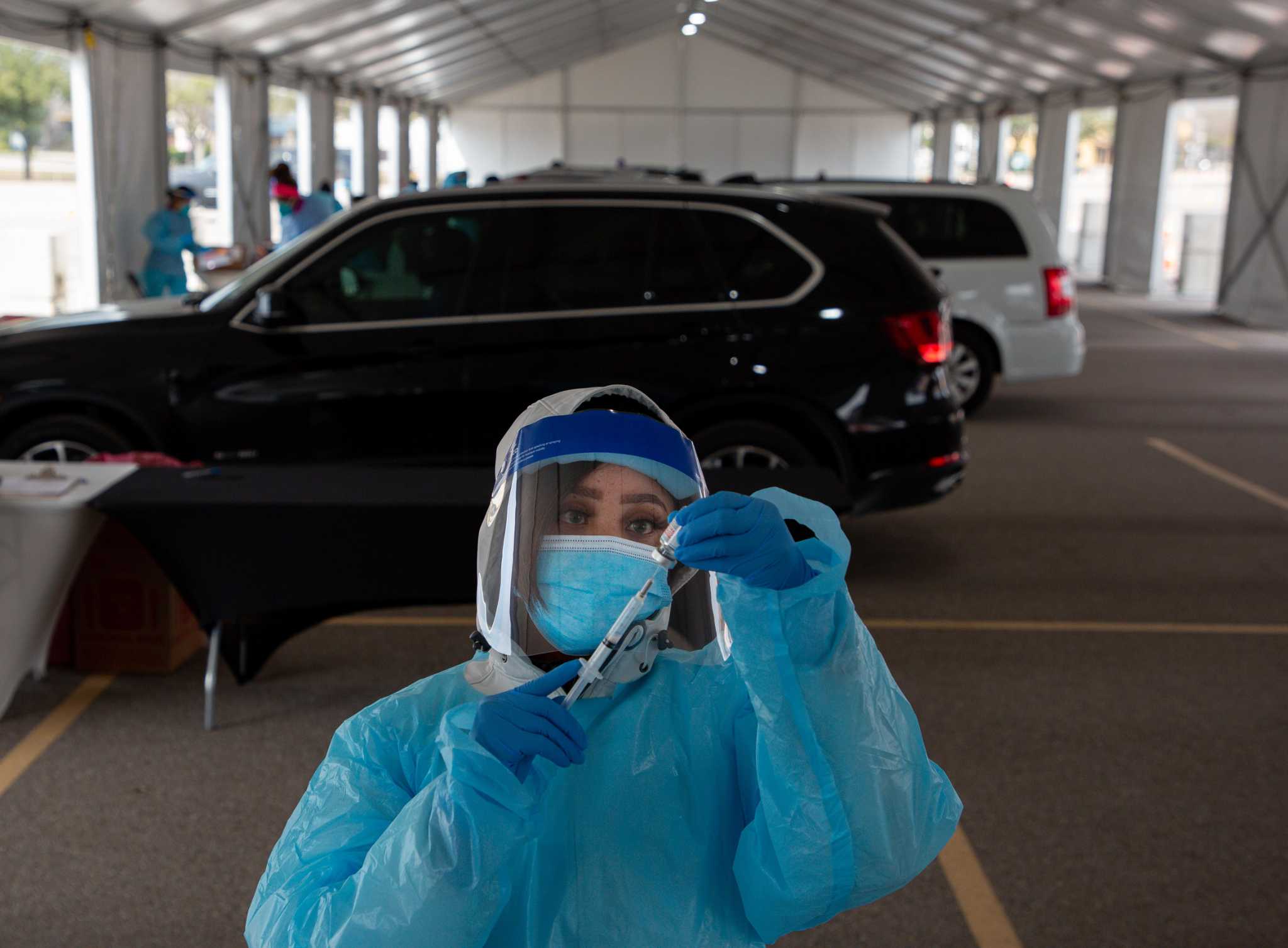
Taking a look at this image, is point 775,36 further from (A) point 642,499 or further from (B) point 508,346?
(A) point 642,499

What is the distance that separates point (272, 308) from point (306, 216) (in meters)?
7.01

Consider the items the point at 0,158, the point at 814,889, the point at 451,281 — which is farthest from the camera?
the point at 0,158

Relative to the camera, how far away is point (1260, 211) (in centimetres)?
1906

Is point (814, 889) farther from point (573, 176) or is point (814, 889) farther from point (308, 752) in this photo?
point (573, 176)

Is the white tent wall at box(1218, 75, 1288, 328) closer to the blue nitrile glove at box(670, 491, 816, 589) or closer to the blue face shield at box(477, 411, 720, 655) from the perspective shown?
the blue face shield at box(477, 411, 720, 655)

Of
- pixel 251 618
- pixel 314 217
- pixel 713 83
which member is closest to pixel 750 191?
pixel 251 618

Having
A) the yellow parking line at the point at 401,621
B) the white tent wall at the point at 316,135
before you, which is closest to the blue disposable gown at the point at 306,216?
the yellow parking line at the point at 401,621

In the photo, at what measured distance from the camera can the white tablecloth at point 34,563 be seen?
4344 millimetres

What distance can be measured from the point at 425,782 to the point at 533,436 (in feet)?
1.34

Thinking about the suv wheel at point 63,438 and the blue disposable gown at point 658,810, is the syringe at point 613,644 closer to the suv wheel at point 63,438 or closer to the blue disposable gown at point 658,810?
the blue disposable gown at point 658,810

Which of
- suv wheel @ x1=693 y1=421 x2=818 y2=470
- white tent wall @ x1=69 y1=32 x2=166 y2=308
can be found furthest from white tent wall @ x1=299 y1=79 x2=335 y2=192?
suv wheel @ x1=693 y1=421 x2=818 y2=470

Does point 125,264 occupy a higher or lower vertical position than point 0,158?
lower

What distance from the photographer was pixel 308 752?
4.23 m

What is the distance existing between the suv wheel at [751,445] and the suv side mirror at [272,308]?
6.40 ft
